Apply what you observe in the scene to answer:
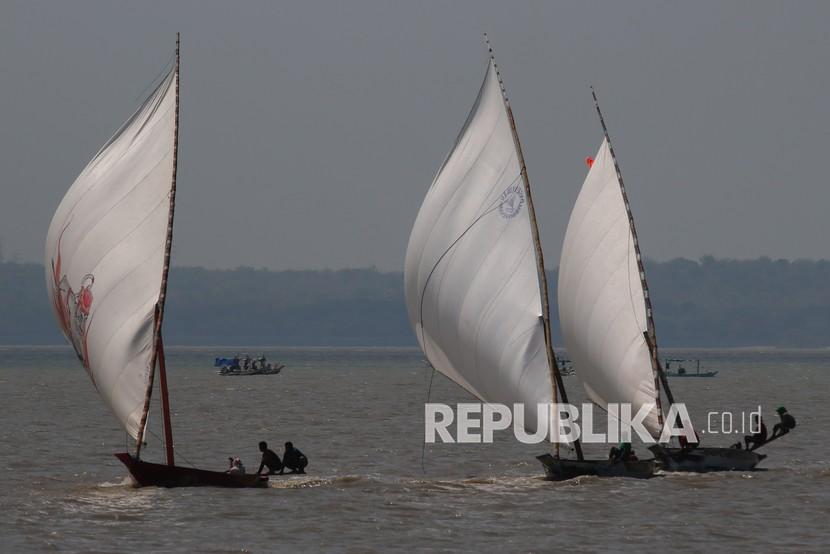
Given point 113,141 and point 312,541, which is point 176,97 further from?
point 312,541

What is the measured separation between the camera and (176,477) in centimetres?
3997

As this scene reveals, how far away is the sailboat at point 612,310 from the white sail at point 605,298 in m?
0.03

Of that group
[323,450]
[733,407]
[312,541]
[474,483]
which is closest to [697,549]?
[312,541]

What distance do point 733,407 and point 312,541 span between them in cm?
7268

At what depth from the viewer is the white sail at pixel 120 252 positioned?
38125 millimetres

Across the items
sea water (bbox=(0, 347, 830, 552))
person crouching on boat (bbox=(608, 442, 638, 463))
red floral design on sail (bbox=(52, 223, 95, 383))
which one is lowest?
sea water (bbox=(0, 347, 830, 552))

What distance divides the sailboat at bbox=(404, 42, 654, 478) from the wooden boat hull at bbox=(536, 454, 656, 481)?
197cm

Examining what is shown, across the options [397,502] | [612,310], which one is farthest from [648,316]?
[397,502]

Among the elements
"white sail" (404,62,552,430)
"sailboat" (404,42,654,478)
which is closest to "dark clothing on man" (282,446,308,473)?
"sailboat" (404,42,654,478)

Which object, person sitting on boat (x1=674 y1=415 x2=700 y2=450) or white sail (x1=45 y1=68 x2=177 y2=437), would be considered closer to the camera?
white sail (x1=45 y1=68 x2=177 y2=437)

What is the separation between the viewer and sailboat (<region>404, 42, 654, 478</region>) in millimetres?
41000

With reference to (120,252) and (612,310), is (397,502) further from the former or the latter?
(120,252)

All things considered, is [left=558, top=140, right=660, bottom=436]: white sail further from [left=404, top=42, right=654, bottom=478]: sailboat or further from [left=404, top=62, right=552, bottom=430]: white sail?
[left=404, top=62, right=552, bottom=430]: white sail

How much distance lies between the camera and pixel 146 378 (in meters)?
38.3
